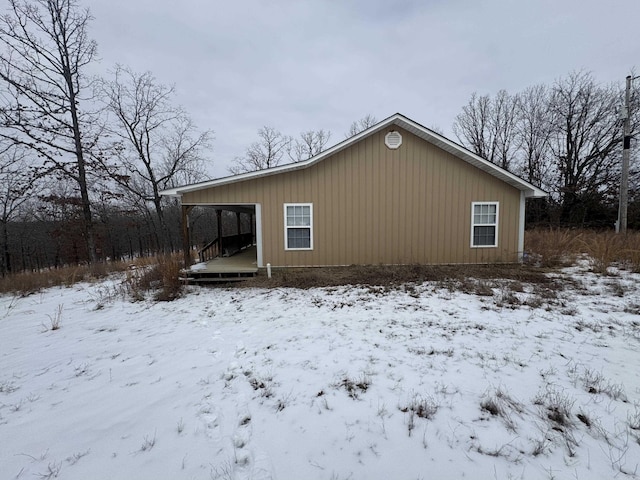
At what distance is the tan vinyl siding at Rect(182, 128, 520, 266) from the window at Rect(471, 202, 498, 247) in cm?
16

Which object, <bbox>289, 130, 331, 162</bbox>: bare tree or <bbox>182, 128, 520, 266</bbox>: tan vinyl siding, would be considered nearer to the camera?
<bbox>182, 128, 520, 266</bbox>: tan vinyl siding

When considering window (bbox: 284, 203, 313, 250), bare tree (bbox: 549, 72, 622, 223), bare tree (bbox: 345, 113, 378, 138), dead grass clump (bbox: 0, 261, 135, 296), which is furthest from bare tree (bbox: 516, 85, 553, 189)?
dead grass clump (bbox: 0, 261, 135, 296)

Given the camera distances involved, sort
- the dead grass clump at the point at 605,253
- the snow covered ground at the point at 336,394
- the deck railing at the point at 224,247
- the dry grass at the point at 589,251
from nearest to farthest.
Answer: the snow covered ground at the point at 336,394, the dead grass clump at the point at 605,253, the dry grass at the point at 589,251, the deck railing at the point at 224,247

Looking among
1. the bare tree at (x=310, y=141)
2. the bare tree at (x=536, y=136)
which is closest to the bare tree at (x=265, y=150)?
the bare tree at (x=310, y=141)

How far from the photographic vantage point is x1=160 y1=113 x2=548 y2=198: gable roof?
764cm

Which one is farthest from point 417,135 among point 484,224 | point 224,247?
point 224,247

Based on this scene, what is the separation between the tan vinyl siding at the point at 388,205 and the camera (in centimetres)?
816

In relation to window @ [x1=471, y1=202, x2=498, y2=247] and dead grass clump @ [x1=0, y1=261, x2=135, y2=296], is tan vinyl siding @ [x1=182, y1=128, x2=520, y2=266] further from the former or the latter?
dead grass clump @ [x1=0, y1=261, x2=135, y2=296]

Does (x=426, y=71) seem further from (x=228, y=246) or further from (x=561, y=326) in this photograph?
(x=561, y=326)

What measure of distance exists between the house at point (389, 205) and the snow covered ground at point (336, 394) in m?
3.47

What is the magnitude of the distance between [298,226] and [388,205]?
2.95m

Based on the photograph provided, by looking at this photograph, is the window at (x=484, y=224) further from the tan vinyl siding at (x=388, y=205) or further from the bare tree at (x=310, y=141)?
the bare tree at (x=310, y=141)

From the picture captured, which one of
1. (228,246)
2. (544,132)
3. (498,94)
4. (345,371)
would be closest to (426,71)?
(498,94)

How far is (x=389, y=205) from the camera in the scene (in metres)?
8.33
